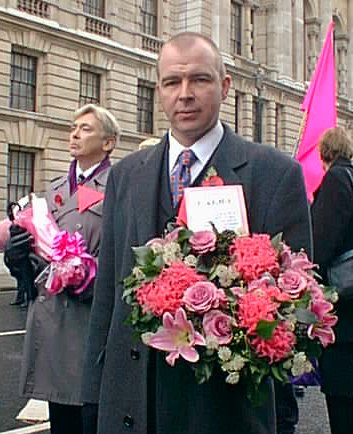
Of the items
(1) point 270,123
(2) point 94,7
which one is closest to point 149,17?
(2) point 94,7

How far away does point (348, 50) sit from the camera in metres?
45.6

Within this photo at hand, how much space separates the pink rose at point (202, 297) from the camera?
6.43ft

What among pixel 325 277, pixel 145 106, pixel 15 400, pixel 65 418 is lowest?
pixel 15 400

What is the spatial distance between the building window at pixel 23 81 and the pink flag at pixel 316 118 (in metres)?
18.0

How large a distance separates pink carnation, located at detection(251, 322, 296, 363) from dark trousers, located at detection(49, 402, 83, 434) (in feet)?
6.30

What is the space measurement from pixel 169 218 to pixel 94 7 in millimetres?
27656

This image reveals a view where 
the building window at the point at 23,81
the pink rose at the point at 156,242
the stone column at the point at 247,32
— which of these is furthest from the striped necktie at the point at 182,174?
the stone column at the point at 247,32

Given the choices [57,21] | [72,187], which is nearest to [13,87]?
[57,21]

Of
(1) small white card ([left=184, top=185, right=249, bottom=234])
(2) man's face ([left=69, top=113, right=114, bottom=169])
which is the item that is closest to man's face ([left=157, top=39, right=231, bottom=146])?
(1) small white card ([left=184, top=185, right=249, bottom=234])

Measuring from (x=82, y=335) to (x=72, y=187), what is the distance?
0.83 m

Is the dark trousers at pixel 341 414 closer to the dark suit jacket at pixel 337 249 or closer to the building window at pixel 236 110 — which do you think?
the dark suit jacket at pixel 337 249

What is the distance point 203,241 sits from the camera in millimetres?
2084

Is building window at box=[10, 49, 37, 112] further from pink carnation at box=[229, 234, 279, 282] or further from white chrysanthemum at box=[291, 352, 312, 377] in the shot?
white chrysanthemum at box=[291, 352, 312, 377]

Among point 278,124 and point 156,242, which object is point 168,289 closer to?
point 156,242
